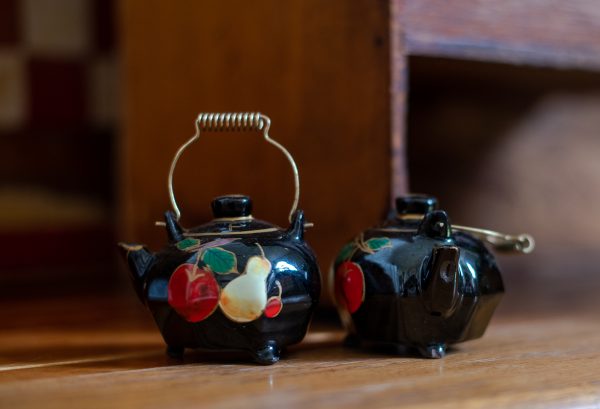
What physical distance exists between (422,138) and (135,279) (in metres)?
0.99

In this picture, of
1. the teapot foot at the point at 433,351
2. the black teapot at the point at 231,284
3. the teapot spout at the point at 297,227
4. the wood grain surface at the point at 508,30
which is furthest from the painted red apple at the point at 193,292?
the wood grain surface at the point at 508,30

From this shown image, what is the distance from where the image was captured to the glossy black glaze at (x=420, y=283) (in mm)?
808

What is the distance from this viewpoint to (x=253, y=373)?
2.59 ft

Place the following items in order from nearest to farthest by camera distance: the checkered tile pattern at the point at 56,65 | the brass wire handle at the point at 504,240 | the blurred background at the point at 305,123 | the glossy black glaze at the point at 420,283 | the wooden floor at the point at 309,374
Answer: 1. the wooden floor at the point at 309,374
2. the glossy black glaze at the point at 420,283
3. the brass wire handle at the point at 504,240
4. the blurred background at the point at 305,123
5. the checkered tile pattern at the point at 56,65

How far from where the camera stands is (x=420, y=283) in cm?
81

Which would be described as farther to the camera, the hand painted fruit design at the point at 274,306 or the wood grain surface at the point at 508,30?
the wood grain surface at the point at 508,30

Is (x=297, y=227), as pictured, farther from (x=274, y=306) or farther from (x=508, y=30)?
(x=508, y=30)

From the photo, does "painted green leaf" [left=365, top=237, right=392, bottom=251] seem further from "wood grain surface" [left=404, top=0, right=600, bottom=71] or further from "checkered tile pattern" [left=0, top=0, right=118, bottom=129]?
"checkered tile pattern" [left=0, top=0, right=118, bottom=129]

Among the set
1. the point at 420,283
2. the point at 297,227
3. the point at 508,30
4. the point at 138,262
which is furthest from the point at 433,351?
the point at 508,30

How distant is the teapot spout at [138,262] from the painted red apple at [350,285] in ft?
0.67

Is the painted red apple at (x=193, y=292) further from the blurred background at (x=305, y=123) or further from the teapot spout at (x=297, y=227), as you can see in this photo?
the blurred background at (x=305, y=123)

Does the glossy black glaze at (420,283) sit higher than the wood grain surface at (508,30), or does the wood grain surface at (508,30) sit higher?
the wood grain surface at (508,30)

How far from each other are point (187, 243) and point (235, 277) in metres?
0.07

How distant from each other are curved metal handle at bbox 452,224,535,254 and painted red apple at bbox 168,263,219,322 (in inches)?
11.9
